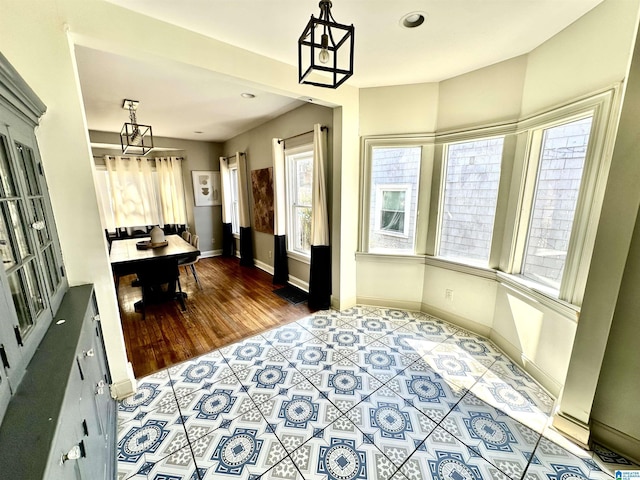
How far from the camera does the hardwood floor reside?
2527 millimetres

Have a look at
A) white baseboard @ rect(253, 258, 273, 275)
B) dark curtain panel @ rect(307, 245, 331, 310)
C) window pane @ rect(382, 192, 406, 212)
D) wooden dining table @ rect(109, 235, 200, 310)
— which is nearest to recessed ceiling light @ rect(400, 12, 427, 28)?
window pane @ rect(382, 192, 406, 212)

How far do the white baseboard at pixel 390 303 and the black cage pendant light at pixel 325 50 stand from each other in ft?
8.08

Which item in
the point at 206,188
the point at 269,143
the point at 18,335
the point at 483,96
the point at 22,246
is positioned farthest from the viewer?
the point at 206,188

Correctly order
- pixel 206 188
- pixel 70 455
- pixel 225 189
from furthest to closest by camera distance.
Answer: pixel 206 188, pixel 225 189, pixel 70 455

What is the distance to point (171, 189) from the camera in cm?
566

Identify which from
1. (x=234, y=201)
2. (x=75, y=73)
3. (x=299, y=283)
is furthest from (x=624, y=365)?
(x=234, y=201)

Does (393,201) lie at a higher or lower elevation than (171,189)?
lower

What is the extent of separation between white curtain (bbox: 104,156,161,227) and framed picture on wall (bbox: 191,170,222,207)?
0.81 m

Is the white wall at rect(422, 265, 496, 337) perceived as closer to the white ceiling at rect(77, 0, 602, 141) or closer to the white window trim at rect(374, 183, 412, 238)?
the white window trim at rect(374, 183, 412, 238)

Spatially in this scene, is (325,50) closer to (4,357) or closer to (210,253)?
→ (4,357)

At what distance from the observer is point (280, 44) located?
208cm

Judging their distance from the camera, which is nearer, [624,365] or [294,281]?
[624,365]

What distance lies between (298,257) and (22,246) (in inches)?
123

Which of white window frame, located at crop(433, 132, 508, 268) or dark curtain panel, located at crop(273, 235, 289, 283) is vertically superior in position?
white window frame, located at crop(433, 132, 508, 268)
